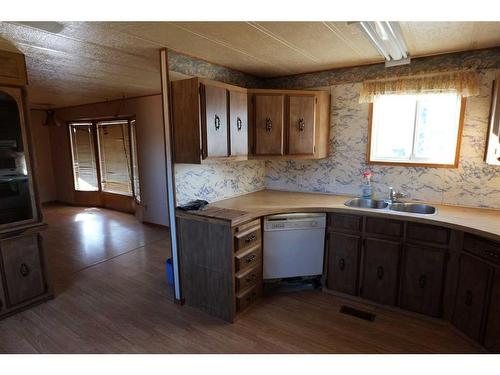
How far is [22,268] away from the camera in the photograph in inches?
99.4

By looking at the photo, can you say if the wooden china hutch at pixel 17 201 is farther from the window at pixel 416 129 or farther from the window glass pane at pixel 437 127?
the window glass pane at pixel 437 127

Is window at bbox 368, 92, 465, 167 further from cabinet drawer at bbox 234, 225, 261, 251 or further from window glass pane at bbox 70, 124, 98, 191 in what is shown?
window glass pane at bbox 70, 124, 98, 191

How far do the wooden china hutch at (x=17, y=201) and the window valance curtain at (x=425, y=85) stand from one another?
10.5ft

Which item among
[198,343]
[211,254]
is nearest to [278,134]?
[211,254]

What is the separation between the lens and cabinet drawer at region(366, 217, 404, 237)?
7.79 feet

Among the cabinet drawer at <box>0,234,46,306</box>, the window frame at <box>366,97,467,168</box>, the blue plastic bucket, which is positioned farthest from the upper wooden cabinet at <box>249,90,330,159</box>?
the cabinet drawer at <box>0,234,46,306</box>

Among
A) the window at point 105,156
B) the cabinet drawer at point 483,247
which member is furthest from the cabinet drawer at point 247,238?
the window at point 105,156

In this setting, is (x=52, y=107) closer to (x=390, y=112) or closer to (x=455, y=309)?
(x=390, y=112)

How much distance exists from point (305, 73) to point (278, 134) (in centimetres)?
90

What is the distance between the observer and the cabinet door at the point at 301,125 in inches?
115

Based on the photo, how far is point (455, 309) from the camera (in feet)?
7.30

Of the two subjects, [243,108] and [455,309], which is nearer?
[455,309]

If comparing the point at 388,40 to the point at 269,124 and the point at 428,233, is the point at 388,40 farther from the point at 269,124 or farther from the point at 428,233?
the point at 428,233
